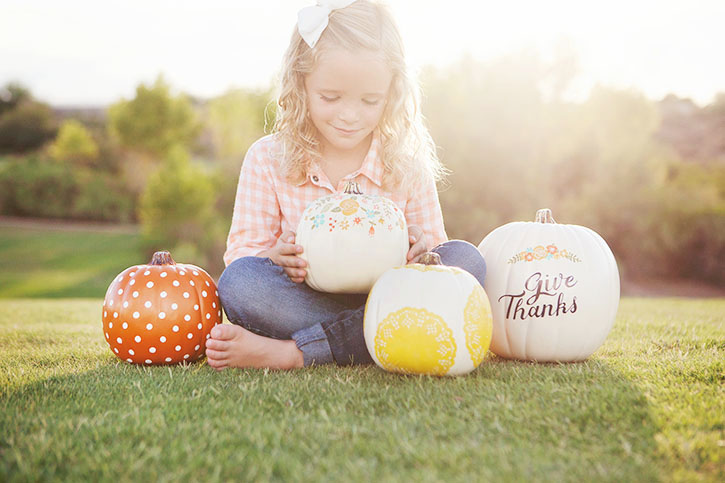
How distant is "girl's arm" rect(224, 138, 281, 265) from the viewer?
3.32 meters

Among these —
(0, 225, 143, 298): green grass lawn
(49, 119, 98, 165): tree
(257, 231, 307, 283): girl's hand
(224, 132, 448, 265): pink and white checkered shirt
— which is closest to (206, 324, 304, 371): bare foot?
(257, 231, 307, 283): girl's hand

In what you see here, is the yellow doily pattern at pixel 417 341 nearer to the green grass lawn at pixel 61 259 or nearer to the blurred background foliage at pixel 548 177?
the blurred background foliage at pixel 548 177

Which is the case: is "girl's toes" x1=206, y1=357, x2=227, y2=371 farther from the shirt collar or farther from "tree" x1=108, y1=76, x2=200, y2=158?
"tree" x1=108, y1=76, x2=200, y2=158

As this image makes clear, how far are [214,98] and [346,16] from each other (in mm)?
22756

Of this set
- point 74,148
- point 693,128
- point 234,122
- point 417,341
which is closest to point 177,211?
point 234,122

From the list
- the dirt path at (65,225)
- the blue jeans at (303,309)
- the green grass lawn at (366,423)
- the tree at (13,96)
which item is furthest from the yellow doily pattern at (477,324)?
the tree at (13,96)

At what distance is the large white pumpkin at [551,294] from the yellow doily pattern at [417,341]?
22.8 inches

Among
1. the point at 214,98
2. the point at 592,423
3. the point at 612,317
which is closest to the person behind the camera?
the point at 592,423

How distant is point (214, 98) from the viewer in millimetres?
24422

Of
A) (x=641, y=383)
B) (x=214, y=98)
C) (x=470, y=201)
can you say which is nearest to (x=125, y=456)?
(x=641, y=383)

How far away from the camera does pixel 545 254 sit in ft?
9.21

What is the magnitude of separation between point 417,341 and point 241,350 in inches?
33.2

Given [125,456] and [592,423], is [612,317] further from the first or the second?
[125,456]

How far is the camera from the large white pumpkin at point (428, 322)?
2359 mm
